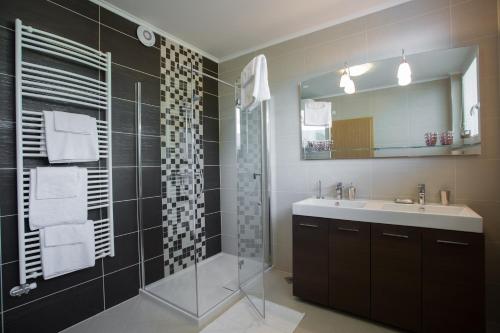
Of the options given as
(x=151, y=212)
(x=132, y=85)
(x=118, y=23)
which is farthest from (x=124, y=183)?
(x=118, y=23)

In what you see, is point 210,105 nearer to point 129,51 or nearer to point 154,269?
point 129,51

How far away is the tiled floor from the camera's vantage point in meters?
1.78

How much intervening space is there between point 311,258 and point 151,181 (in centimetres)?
165

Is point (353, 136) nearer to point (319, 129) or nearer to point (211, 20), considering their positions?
point (319, 129)

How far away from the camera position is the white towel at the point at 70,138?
165 cm

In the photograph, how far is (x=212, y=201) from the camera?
3.06 meters

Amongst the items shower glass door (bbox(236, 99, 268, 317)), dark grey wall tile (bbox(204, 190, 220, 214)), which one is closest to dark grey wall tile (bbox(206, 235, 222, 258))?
dark grey wall tile (bbox(204, 190, 220, 214))

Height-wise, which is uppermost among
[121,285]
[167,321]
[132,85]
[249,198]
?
[132,85]

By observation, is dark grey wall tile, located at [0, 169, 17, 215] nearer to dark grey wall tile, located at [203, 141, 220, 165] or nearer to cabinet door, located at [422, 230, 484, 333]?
dark grey wall tile, located at [203, 141, 220, 165]

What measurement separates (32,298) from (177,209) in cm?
113

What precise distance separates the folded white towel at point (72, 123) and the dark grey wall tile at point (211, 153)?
130 centimetres

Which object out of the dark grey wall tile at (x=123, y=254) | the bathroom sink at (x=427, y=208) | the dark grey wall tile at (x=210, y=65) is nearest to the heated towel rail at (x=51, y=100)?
the dark grey wall tile at (x=123, y=254)

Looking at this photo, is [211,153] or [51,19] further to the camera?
[211,153]

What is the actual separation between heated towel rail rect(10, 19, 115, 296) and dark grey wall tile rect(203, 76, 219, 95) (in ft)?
3.80
